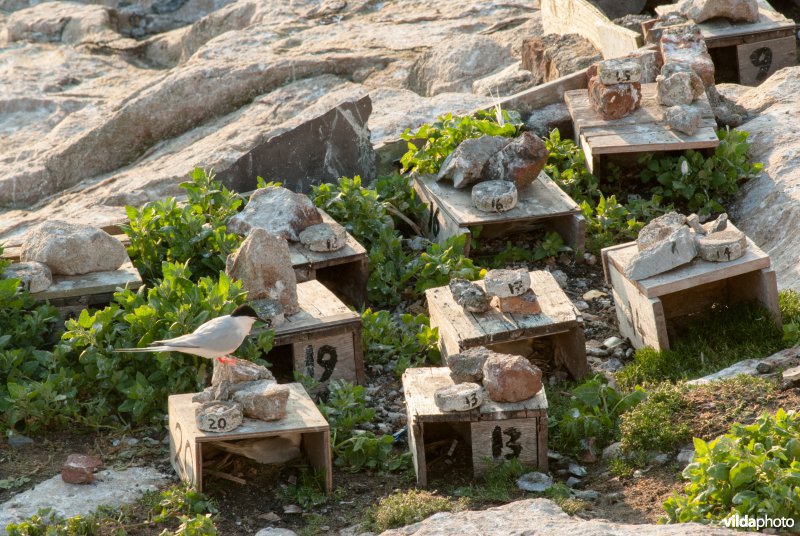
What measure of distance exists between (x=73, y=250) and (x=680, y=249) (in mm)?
3369

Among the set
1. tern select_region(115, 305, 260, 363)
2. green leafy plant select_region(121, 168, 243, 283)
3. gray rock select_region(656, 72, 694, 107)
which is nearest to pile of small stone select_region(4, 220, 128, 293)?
green leafy plant select_region(121, 168, 243, 283)

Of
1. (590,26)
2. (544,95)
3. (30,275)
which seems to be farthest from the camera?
(590,26)

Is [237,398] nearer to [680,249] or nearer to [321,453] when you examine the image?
[321,453]

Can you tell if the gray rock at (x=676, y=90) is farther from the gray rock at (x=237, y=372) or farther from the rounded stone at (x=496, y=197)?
the gray rock at (x=237, y=372)

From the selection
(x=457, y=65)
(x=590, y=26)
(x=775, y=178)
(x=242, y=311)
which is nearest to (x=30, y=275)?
(x=242, y=311)

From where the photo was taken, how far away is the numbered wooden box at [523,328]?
5832mm

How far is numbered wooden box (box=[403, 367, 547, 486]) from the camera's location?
16.7 feet

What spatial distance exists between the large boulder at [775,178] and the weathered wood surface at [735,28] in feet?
2.83

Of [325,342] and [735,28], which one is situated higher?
[735,28]

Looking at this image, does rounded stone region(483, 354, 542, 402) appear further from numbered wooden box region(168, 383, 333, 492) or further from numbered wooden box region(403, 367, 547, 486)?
numbered wooden box region(168, 383, 333, 492)

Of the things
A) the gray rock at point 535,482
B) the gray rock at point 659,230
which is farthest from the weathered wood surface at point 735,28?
the gray rock at point 535,482

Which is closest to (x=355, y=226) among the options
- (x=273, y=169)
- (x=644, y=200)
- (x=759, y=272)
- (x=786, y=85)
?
(x=273, y=169)

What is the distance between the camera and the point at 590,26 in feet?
33.6

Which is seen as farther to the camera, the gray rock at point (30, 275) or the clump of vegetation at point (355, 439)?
the gray rock at point (30, 275)
